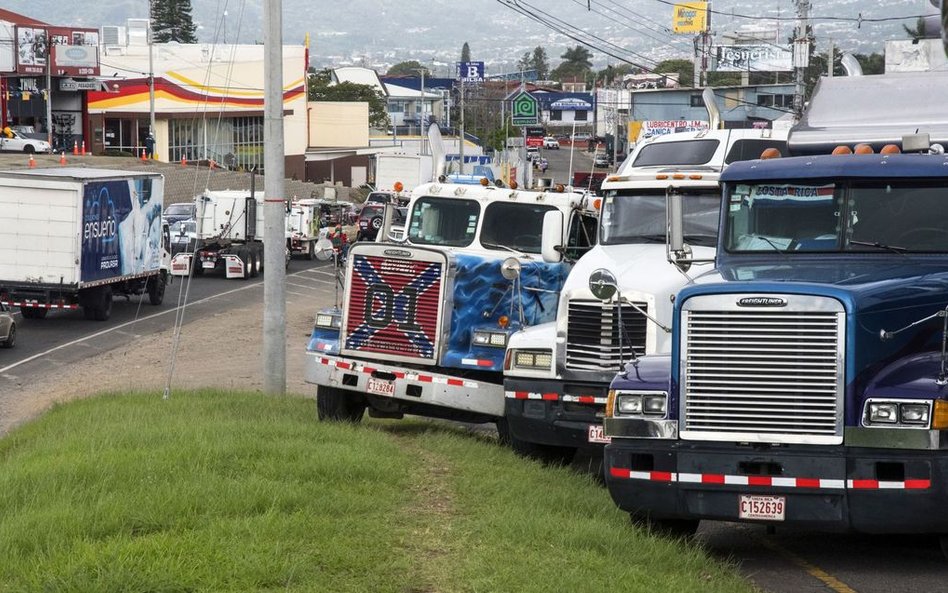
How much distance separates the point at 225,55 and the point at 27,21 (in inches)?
494

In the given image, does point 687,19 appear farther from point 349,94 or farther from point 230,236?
point 230,236

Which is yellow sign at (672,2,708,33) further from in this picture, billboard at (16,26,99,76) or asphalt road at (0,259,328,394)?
asphalt road at (0,259,328,394)

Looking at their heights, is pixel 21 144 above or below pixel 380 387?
above

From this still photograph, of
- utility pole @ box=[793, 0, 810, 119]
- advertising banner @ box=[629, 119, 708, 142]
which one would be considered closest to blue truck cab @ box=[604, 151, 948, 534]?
advertising banner @ box=[629, 119, 708, 142]

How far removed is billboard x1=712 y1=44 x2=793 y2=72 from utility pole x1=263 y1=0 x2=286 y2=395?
92.2 m

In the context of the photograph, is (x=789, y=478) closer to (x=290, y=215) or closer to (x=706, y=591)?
(x=706, y=591)

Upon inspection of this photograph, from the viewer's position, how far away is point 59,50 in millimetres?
82625

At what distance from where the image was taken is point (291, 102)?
100m

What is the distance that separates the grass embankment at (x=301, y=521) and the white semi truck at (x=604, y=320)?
1.91 feet

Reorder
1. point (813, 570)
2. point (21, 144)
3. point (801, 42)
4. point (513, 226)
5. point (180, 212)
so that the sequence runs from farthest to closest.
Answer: point (21, 144) < point (180, 212) < point (801, 42) < point (513, 226) < point (813, 570)

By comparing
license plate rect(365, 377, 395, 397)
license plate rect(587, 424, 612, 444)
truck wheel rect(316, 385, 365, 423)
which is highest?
license plate rect(365, 377, 395, 397)

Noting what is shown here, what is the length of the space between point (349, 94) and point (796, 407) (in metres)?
135

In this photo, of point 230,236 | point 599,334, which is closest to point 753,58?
point 230,236

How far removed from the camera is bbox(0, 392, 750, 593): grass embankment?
8094mm
